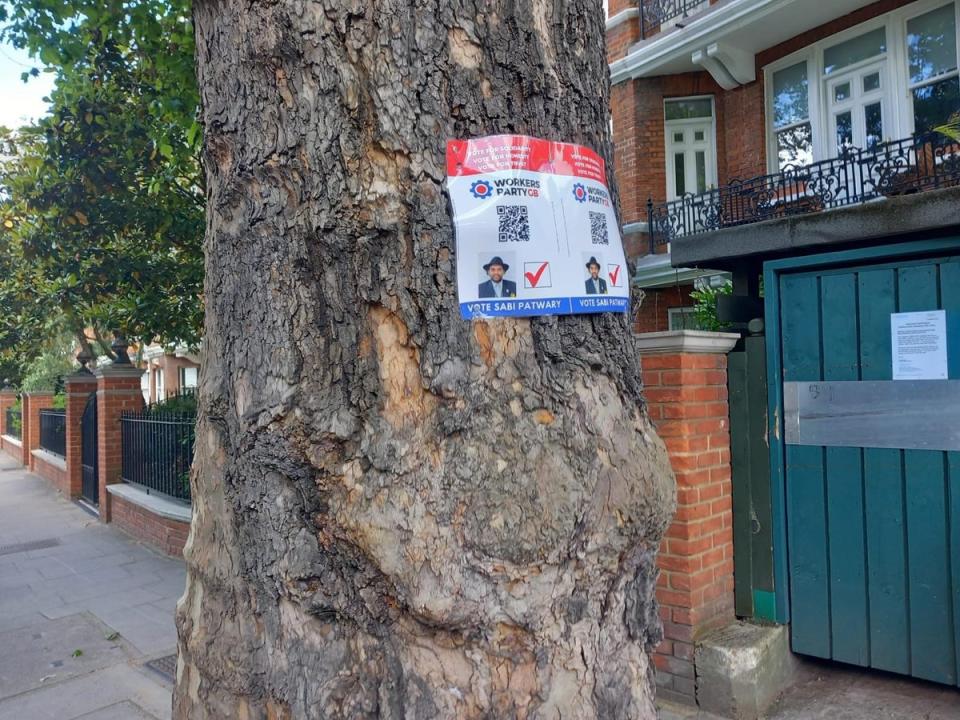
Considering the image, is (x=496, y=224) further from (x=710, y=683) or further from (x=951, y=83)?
(x=951, y=83)

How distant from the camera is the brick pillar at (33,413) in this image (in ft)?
54.2

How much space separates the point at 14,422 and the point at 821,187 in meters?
21.3

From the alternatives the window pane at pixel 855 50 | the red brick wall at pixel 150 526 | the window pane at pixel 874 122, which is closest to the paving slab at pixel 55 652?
the red brick wall at pixel 150 526

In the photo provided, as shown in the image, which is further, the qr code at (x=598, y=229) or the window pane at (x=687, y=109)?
the window pane at (x=687, y=109)

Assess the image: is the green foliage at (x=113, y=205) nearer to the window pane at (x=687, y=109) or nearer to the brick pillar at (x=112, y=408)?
the brick pillar at (x=112, y=408)

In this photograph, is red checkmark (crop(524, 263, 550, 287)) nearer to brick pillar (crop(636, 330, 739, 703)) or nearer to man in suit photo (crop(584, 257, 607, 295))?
man in suit photo (crop(584, 257, 607, 295))

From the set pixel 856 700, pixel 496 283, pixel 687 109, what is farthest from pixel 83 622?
pixel 687 109

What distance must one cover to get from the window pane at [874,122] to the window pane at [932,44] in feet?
1.89

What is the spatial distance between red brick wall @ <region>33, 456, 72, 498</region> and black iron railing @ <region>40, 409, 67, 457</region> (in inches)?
10.4

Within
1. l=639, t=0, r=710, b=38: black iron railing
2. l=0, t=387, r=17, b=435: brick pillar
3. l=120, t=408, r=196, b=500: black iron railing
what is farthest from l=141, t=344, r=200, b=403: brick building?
l=639, t=0, r=710, b=38: black iron railing

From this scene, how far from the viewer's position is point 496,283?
1.48m

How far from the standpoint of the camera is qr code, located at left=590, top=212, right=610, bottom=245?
1.62 meters

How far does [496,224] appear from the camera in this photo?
59.5 inches

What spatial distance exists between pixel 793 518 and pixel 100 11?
4.86m
